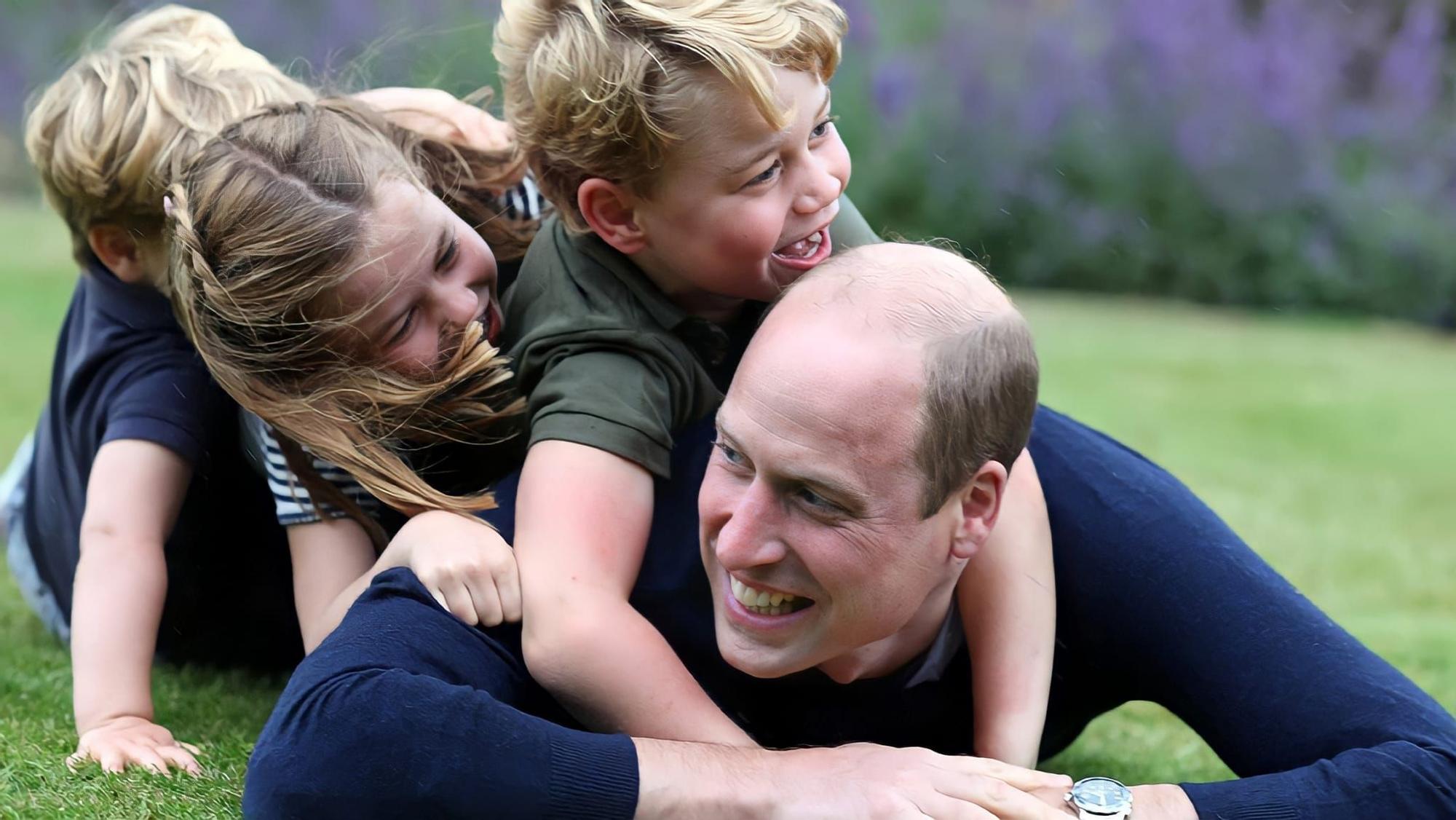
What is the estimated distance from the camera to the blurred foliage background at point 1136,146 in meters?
11.0

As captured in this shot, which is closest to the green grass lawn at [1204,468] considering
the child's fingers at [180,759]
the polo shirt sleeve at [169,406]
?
the child's fingers at [180,759]

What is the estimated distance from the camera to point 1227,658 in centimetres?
283

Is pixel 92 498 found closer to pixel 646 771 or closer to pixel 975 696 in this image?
pixel 646 771

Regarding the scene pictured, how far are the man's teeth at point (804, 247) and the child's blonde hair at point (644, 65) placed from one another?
0.85ft

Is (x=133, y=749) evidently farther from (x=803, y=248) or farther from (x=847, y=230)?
(x=847, y=230)

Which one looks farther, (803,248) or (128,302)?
(128,302)

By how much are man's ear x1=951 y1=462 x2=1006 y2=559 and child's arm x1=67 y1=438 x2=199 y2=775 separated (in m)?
1.45

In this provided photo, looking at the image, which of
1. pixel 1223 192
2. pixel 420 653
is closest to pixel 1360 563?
pixel 420 653

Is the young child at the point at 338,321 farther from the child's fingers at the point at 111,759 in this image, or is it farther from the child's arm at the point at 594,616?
the child's fingers at the point at 111,759

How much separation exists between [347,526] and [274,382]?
0.31 m

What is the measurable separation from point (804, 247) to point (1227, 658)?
1071 mm

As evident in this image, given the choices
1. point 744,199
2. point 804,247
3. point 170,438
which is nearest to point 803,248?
point 804,247

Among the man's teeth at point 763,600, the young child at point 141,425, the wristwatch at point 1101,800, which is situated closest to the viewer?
the wristwatch at point 1101,800

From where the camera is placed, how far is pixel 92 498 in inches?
128
